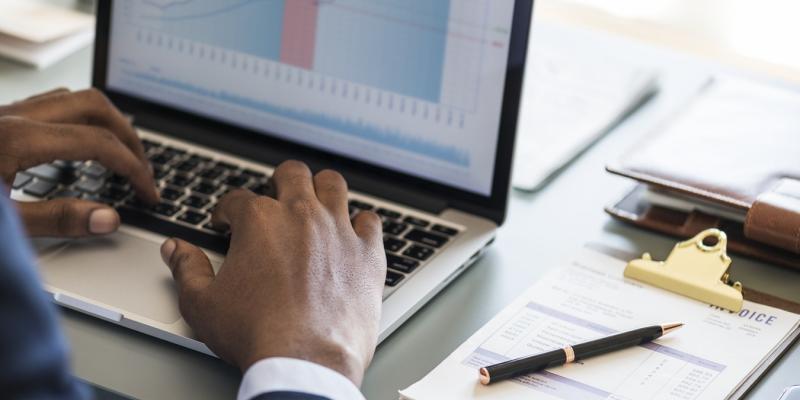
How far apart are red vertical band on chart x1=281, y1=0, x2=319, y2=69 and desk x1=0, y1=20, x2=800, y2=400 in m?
0.26

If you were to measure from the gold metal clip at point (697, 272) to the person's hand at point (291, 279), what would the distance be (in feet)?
0.79

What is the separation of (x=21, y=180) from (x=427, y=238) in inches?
15.4

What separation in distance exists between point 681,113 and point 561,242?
226 mm

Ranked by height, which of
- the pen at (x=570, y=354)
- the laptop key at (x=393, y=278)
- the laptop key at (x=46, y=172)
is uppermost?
the laptop key at (x=46, y=172)

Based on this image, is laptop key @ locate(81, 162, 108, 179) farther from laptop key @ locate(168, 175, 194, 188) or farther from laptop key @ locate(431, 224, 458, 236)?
laptop key @ locate(431, 224, 458, 236)

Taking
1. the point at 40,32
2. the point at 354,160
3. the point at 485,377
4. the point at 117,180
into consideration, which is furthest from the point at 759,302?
the point at 40,32

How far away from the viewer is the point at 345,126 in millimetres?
1097

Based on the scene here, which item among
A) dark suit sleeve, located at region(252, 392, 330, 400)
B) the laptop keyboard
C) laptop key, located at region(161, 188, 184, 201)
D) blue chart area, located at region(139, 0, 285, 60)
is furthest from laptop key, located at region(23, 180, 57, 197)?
dark suit sleeve, located at region(252, 392, 330, 400)

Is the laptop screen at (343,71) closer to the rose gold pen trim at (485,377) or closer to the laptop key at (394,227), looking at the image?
the laptop key at (394,227)

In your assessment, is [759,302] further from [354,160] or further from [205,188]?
[205,188]

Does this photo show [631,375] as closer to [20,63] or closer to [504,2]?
[504,2]

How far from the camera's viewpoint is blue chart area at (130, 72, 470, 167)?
1053mm

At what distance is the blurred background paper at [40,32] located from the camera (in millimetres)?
1359

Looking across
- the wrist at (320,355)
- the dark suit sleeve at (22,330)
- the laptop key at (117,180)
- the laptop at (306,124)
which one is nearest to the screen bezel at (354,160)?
the laptop at (306,124)
